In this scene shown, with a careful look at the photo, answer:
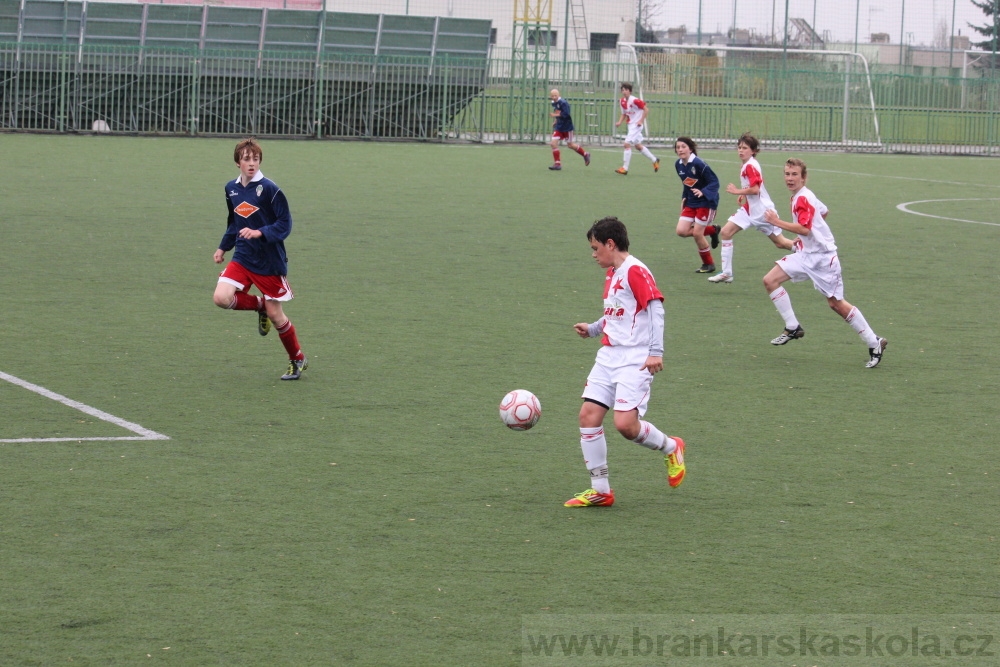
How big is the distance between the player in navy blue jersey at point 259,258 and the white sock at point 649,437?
3.69 meters

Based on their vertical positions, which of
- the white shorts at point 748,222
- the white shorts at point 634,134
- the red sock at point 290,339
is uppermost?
the white shorts at point 634,134

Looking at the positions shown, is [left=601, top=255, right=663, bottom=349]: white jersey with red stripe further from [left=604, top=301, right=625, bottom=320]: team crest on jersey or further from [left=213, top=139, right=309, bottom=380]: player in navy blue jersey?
[left=213, top=139, right=309, bottom=380]: player in navy blue jersey

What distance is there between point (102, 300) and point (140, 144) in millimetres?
21219

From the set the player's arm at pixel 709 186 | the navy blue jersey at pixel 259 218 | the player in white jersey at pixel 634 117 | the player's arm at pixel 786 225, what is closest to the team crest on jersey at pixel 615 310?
the navy blue jersey at pixel 259 218

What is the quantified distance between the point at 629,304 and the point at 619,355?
29 cm

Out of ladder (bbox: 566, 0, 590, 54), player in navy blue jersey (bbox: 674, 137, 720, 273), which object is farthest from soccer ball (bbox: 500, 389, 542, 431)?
ladder (bbox: 566, 0, 590, 54)

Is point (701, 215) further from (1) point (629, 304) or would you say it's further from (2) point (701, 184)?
(1) point (629, 304)

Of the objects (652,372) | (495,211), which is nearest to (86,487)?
(652,372)

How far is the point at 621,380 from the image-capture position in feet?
22.7

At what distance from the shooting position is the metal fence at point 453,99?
120 ft

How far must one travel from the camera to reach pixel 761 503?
7129mm

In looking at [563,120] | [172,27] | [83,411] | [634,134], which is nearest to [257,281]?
[83,411]

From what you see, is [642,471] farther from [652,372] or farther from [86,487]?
[86,487]

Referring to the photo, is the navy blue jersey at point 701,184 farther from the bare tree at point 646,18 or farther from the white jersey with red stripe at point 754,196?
the bare tree at point 646,18
